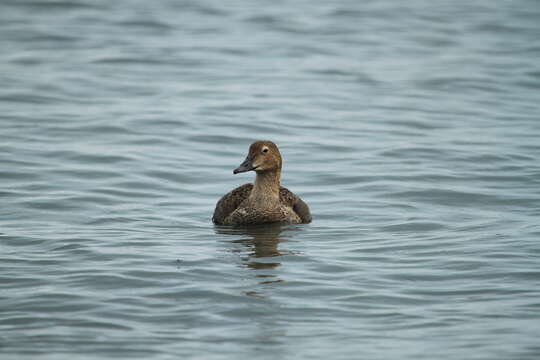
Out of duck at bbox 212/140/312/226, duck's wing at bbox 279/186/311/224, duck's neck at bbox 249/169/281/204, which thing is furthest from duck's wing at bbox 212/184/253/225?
duck's wing at bbox 279/186/311/224

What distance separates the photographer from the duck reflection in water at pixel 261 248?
976cm

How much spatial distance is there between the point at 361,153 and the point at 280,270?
23.1ft

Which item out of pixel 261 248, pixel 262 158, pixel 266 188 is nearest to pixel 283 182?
pixel 266 188

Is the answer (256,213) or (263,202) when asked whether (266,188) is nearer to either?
(263,202)

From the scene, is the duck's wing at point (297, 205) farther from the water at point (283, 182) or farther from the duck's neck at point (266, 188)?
the water at point (283, 182)

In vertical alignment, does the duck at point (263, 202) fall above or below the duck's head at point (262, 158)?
below

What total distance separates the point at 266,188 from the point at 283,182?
260cm

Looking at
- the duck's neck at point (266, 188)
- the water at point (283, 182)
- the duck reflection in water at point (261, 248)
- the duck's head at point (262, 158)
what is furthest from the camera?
the duck's neck at point (266, 188)

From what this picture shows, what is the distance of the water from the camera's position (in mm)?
8047

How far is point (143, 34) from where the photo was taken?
2756 centimetres

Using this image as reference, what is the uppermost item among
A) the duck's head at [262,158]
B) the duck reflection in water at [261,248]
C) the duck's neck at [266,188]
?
the duck's head at [262,158]

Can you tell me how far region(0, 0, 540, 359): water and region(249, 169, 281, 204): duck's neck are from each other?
0.54 metres

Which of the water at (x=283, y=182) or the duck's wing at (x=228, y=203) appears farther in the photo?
the duck's wing at (x=228, y=203)

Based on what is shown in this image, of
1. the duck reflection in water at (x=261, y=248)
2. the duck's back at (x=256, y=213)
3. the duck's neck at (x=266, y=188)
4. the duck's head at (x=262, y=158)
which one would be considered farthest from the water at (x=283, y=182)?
the duck's head at (x=262, y=158)
